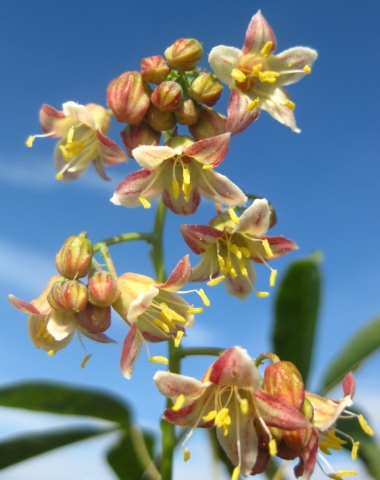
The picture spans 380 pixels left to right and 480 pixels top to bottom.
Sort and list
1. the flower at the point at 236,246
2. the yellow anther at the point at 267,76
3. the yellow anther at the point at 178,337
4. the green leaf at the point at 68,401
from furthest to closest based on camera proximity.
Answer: the green leaf at the point at 68,401 < the yellow anther at the point at 267,76 < the flower at the point at 236,246 < the yellow anther at the point at 178,337

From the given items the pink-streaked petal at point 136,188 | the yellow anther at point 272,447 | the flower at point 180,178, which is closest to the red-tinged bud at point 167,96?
the flower at point 180,178

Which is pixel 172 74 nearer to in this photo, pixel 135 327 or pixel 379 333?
pixel 135 327

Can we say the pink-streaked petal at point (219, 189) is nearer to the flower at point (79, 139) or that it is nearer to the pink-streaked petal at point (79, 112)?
the flower at point (79, 139)

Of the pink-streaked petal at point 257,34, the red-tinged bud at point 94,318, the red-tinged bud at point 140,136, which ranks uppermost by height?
the pink-streaked petal at point 257,34

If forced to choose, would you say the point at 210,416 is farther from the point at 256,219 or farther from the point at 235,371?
the point at 256,219

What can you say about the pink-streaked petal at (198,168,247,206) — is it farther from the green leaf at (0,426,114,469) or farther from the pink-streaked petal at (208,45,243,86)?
the green leaf at (0,426,114,469)

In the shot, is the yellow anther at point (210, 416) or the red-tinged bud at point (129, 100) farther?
the red-tinged bud at point (129, 100)

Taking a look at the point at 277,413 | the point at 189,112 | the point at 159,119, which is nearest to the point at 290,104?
the point at 189,112
